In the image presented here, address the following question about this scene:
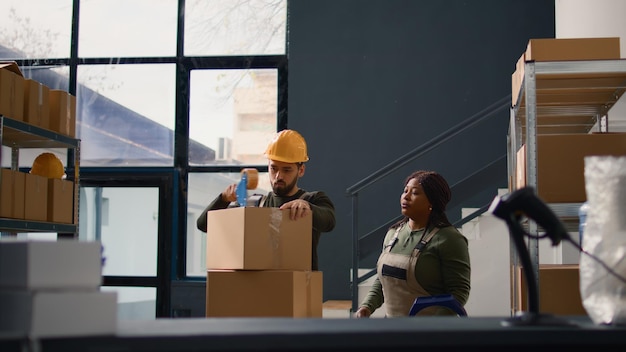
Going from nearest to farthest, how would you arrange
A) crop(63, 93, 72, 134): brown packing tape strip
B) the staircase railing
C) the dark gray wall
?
crop(63, 93, 72, 134): brown packing tape strip
the staircase railing
the dark gray wall

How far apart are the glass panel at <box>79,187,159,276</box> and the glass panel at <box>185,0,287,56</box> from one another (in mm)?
1332

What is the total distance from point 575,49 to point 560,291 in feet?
3.20

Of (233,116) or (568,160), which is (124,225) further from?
(568,160)

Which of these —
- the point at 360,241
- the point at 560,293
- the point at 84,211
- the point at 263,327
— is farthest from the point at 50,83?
the point at 263,327

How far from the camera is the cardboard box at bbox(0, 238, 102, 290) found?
1.46m

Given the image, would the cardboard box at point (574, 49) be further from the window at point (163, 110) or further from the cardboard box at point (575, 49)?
the window at point (163, 110)

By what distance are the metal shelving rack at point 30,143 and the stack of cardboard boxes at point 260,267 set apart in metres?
1.93

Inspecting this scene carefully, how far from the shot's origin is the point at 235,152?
637 cm

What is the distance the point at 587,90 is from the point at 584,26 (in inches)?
45.7

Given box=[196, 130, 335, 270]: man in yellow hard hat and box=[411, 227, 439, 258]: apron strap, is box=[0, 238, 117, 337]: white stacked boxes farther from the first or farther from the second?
box=[411, 227, 439, 258]: apron strap

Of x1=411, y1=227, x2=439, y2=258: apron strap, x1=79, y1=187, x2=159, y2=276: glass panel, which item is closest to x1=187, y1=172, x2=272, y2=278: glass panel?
x1=79, y1=187, x2=159, y2=276: glass panel

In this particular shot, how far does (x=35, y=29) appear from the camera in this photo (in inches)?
260

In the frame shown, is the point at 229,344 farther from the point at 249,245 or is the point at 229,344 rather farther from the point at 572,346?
the point at 249,245

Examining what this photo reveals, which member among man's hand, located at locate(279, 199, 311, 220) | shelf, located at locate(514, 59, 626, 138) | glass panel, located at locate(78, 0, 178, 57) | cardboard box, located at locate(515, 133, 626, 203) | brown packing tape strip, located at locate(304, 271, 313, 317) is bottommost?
brown packing tape strip, located at locate(304, 271, 313, 317)
